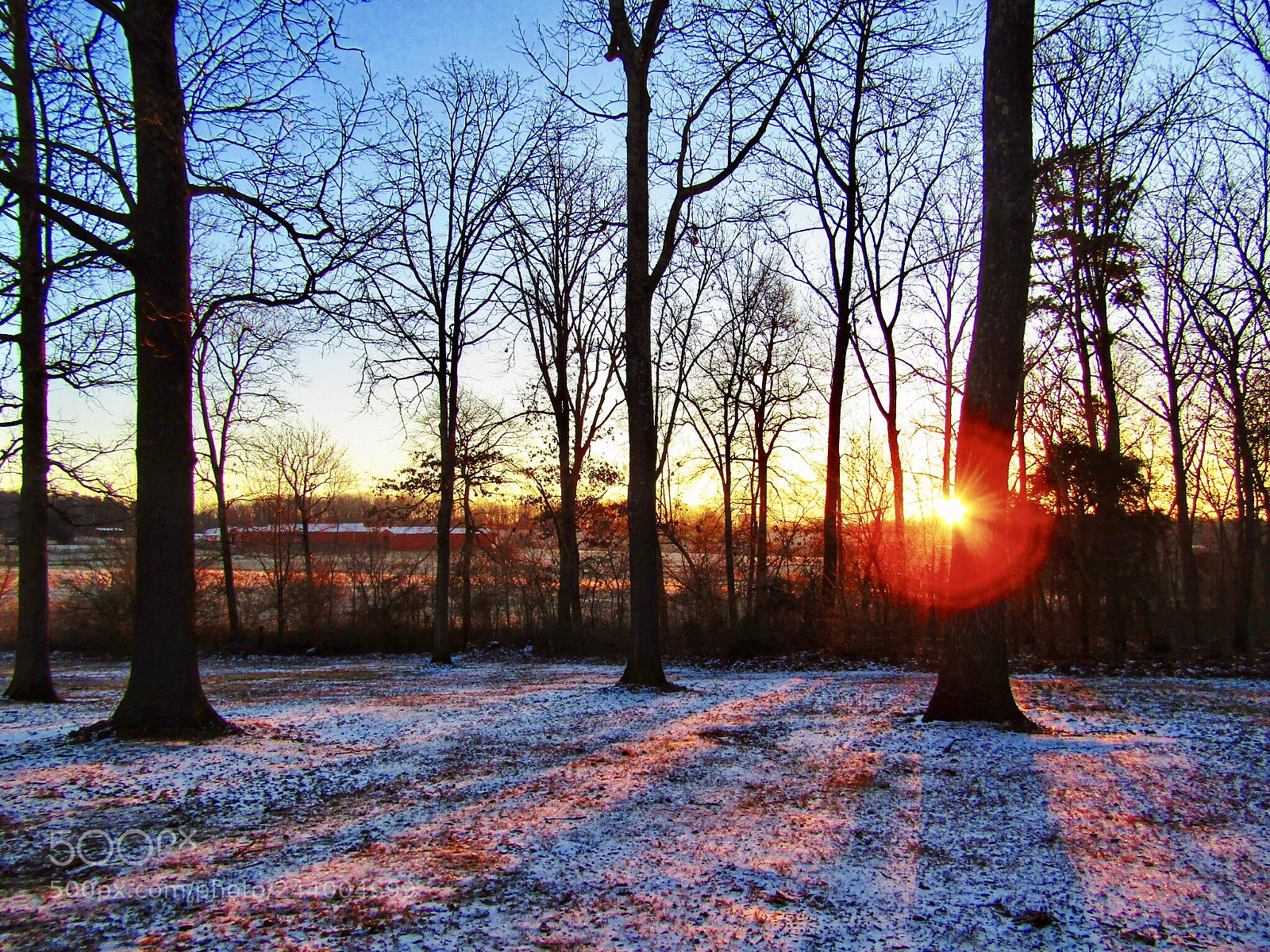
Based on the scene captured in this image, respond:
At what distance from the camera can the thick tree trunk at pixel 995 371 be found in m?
7.30

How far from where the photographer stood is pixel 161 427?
22.5 ft

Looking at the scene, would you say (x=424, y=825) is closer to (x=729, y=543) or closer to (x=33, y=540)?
(x=33, y=540)

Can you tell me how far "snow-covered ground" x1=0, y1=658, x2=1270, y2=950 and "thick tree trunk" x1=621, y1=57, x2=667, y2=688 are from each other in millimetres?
3468

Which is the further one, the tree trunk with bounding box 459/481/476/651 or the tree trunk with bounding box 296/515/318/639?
the tree trunk with bounding box 296/515/318/639

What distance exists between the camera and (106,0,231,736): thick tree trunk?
6.81m

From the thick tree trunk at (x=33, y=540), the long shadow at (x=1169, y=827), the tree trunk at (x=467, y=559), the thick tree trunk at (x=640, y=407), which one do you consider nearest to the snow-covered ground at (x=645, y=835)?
the long shadow at (x=1169, y=827)

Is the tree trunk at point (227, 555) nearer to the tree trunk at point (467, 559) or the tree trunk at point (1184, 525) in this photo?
the tree trunk at point (467, 559)

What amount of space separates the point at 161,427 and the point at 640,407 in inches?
251

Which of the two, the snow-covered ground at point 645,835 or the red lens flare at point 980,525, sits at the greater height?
the red lens flare at point 980,525

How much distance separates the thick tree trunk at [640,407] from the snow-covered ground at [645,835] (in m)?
3.47

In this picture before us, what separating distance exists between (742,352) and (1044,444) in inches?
536

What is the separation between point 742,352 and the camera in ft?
94.0

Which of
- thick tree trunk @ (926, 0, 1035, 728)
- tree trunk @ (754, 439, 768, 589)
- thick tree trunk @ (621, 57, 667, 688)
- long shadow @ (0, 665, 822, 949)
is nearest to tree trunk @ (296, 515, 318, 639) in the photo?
tree trunk @ (754, 439, 768, 589)

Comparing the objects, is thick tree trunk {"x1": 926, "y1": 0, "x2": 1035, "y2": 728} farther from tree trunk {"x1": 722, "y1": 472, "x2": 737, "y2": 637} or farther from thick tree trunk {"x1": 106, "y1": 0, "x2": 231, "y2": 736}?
tree trunk {"x1": 722, "y1": 472, "x2": 737, "y2": 637}
